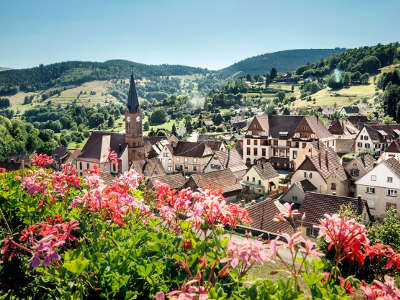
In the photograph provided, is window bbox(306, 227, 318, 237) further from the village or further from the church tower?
the church tower

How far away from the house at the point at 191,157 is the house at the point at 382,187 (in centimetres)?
3441

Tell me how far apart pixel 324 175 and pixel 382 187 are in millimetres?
8341

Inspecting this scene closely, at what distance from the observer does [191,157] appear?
65.0 meters

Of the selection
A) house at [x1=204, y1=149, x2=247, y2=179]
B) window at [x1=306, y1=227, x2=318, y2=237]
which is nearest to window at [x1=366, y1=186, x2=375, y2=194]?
window at [x1=306, y1=227, x2=318, y2=237]

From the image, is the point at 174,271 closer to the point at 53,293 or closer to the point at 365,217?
the point at 53,293

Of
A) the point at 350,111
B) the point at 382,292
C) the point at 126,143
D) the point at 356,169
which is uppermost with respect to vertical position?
the point at 350,111

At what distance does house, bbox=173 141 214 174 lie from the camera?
64.7m

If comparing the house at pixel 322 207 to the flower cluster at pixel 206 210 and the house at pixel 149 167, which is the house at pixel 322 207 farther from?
the house at pixel 149 167

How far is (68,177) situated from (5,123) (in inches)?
5432

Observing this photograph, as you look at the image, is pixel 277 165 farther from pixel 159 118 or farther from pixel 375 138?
pixel 159 118

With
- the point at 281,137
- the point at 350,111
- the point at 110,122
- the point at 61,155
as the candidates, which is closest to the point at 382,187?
the point at 281,137

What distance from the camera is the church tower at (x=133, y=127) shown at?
192 feet

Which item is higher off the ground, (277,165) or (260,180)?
(260,180)

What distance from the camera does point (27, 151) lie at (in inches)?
4370
